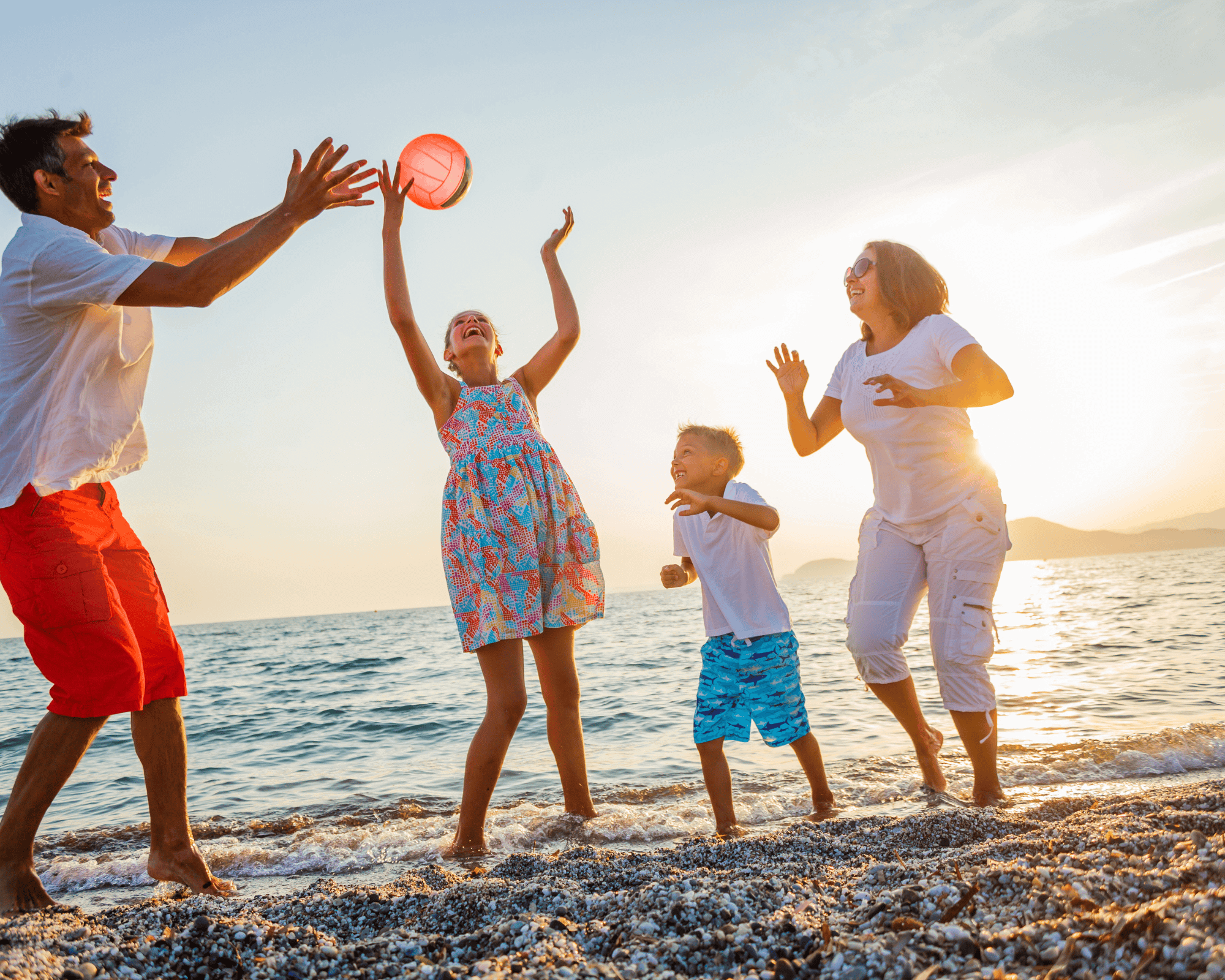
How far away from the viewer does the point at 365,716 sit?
924 cm

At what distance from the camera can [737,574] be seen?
3.92 metres

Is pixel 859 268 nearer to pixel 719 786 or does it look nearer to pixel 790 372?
pixel 790 372

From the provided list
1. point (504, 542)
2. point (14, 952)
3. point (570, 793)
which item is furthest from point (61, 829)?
point (14, 952)

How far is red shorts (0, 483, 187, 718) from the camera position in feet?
8.47

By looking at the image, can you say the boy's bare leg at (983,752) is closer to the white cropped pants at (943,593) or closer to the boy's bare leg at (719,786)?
the white cropped pants at (943,593)

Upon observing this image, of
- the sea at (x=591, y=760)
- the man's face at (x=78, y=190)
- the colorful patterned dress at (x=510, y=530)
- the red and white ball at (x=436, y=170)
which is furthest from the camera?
the red and white ball at (x=436, y=170)

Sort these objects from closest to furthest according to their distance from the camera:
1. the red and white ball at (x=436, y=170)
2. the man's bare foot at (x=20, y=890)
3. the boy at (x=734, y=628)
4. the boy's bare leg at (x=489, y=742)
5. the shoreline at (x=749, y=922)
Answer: the shoreline at (x=749, y=922) < the man's bare foot at (x=20, y=890) < the boy's bare leg at (x=489, y=742) < the boy at (x=734, y=628) < the red and white ball at (x=436, y=170)

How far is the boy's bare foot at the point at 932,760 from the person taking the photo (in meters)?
3.85

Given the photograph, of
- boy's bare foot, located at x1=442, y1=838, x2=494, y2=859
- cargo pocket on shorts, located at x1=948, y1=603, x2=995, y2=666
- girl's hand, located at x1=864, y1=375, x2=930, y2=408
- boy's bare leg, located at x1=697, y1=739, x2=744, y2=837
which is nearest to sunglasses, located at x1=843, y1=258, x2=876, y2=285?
girl's hand, located at x1=864, y1=375, x2=930, y2=408

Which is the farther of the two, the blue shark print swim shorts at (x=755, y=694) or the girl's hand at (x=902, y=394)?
the blue shark print swim shorts at (x=755, y=694)

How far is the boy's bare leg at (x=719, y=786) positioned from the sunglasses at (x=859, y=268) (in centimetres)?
230

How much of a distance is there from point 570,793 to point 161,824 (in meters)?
1.84

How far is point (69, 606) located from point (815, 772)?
10.3 feet

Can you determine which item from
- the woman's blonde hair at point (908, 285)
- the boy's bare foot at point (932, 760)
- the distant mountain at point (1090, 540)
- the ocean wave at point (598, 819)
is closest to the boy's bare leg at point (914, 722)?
the boy's bare foot at point (932, 760)
